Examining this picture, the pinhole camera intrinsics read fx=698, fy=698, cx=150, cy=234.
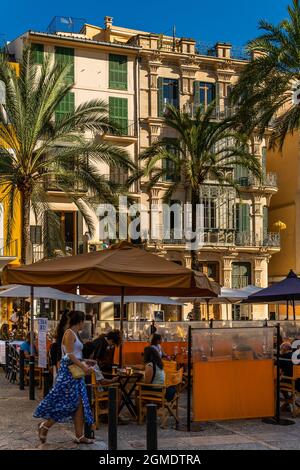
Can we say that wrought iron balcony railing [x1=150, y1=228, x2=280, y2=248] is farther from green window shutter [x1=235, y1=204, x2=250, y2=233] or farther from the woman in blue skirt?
the woman in blue skirt

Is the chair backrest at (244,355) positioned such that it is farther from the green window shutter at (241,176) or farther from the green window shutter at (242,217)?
the green window shutter at (241,176)

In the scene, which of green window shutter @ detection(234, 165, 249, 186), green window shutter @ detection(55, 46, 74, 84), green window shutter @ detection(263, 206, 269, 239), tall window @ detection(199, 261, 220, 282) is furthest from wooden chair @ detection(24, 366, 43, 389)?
green window shutter @ detection(263, 206, 269, 239)

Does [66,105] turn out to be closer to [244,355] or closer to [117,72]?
[117,72]

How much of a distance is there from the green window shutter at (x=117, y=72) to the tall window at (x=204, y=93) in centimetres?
462

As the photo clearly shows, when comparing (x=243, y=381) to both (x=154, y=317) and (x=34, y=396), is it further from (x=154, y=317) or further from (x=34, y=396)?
(x=154, y=317)

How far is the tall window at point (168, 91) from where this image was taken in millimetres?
42500

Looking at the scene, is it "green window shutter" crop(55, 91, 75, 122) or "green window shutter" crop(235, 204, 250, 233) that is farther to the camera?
"green window shutter" crop(235, 204, 250, 233)

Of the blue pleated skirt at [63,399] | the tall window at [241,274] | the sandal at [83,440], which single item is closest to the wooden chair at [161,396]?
the sandal at [83,440]

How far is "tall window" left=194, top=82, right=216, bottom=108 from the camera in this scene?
43.2 m

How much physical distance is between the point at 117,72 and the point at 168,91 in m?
3.45

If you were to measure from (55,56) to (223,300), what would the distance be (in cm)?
2053

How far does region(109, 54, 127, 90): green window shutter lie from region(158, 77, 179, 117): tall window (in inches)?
89.5

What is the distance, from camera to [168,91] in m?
42.9
